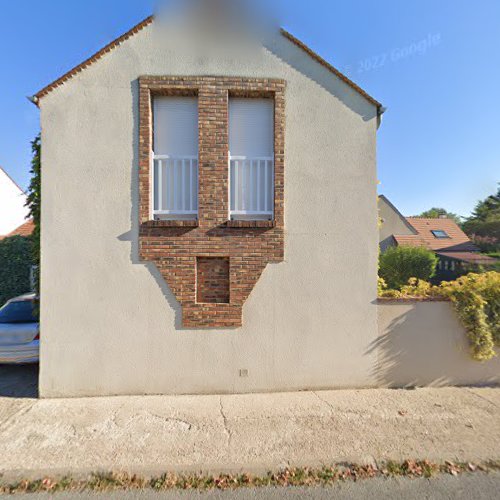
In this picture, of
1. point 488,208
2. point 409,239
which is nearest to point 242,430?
point 409,239

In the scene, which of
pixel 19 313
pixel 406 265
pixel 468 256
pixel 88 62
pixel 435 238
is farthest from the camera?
pixel 435 238

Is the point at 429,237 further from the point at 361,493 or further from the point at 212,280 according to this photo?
the point at 361,493

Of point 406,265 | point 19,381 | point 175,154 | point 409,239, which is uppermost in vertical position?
point 175,154

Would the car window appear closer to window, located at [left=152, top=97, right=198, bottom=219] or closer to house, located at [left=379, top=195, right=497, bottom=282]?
window, located at [left=152, top=97, right=198, bottom=219]

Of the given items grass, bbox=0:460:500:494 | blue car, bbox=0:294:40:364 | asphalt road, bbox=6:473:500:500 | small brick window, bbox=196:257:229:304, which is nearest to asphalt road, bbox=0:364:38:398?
blue car, bbox=0:294:40:364

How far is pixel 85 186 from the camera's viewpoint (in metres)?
4.30

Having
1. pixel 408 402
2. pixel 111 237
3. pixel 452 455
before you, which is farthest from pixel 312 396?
pixel 111 237

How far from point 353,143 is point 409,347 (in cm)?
355

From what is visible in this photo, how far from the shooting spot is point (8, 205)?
1519cm

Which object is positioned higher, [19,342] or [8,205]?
[8,205]

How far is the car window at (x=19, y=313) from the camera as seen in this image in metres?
4.97

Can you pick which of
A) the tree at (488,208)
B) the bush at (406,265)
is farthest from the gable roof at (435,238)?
the tree at (488,208)

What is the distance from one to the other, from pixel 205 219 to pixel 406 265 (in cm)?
1540

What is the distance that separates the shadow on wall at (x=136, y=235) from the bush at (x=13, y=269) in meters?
6.27
